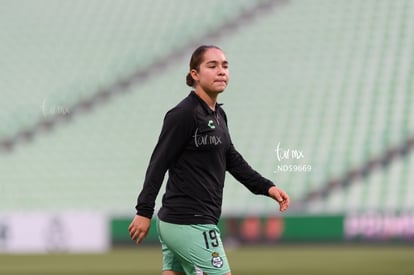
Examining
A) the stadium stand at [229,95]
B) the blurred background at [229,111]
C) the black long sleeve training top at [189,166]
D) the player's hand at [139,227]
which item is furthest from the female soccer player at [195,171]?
the stadium stand at [229,95]

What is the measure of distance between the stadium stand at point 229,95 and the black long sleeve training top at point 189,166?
1060 centimetres

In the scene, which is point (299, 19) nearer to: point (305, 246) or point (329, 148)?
point (329, 148)

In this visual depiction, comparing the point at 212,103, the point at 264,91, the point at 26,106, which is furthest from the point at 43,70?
the point at 212,103

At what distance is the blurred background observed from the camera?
625 inches

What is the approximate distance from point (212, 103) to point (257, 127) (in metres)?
13.7

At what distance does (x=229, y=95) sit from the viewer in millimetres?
18984

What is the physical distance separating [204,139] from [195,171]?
0.16m

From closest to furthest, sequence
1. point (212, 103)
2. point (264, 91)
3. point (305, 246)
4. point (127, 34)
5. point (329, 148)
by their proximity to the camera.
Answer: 1. point (212, 103)
2. point (305, 246)
3. point (329, 148)
4. point (264, 91)
5. point (127, 34)

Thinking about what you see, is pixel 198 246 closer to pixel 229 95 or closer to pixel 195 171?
pixel 195 171

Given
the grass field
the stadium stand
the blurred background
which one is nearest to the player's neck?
the grass field

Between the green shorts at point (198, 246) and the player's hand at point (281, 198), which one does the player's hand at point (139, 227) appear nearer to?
the green shorts at point (198, 246)

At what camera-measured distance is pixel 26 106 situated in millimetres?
20406

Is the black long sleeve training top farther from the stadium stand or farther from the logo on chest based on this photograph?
the stadium stand

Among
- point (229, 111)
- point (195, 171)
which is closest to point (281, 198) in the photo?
point (195, 171)
